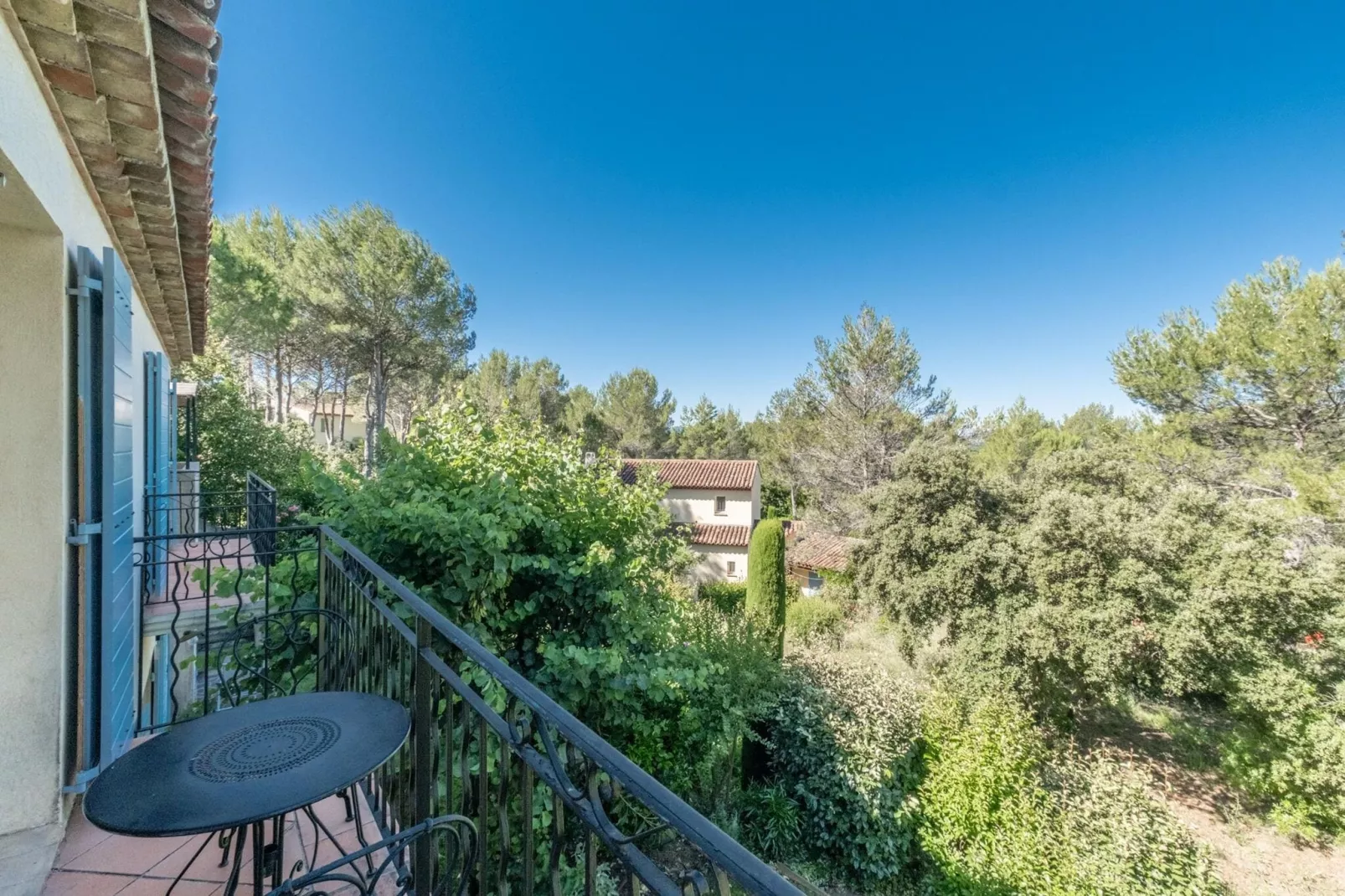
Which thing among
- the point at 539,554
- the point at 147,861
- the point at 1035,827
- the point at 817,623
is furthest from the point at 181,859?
the point at 817,623

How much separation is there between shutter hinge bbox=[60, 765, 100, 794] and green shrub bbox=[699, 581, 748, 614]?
1279 cm

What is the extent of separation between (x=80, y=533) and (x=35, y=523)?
134mm

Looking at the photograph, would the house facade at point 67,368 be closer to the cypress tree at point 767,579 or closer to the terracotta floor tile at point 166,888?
the terracotta floor tile at point 166,888

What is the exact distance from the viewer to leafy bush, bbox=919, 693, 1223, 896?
6098 mm

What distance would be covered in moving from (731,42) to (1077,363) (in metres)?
16.6

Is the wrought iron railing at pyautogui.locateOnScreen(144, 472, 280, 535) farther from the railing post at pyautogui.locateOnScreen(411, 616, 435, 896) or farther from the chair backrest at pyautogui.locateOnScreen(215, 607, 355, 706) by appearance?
the railing post at pyautogui.locateOnScreen(411, 616, 435, 896)

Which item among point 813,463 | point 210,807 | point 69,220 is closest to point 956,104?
point 813,463

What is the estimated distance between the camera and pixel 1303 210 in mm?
11852

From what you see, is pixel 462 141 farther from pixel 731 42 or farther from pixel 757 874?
pixel 757 874

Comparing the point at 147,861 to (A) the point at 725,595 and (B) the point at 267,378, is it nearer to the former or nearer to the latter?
(A) the point at 725,595

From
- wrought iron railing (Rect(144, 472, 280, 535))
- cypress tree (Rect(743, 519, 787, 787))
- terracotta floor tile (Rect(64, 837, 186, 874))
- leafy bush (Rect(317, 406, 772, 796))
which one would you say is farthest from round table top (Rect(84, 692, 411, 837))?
cypress tree (Rect(743, 519, 787, 787))

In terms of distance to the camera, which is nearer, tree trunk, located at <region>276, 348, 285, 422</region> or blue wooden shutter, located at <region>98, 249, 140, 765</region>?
blue wooden shutter, located at <region>98, 249, 140, 765</region>

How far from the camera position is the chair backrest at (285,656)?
2.73m

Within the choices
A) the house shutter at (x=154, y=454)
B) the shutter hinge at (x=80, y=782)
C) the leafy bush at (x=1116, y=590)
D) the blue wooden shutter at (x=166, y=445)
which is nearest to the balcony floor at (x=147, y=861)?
the shutter hinge at (x=80, y=782)
